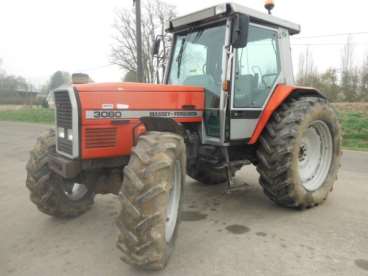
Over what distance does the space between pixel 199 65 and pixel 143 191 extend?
2.25m

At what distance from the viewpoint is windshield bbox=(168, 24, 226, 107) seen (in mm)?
4227

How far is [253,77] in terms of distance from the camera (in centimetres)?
445

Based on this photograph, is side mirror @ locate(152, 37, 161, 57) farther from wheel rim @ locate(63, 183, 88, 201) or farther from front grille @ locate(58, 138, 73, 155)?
wheel rim @ locate(63, 183, 88, 201)

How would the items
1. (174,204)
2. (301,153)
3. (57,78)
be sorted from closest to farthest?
1. (174,204)
2. (301,153)
3. (57,78)

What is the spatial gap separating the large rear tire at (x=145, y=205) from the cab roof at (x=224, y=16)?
1.93 m

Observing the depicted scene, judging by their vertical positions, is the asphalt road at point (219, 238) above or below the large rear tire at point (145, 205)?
below

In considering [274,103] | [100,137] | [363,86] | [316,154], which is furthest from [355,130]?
[363,86]

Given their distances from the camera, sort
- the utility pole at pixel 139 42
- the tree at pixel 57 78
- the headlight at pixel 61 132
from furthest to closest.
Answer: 1. the tree at pixel 57 78
2. the utility pole at pixel 139 42
3. the headlight at pixel 61 132

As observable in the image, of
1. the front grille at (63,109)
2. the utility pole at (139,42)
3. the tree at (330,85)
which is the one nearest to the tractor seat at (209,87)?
the front grille at (63,109)

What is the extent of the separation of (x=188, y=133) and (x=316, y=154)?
2026 mm

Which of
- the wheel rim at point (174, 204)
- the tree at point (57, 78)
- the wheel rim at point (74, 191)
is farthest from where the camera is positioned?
the tree at point (57, 78)

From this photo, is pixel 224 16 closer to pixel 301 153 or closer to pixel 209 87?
pixel 209 87

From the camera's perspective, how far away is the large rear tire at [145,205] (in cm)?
276

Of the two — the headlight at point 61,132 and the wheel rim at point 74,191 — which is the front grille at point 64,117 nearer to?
the headlight at point 61,132
